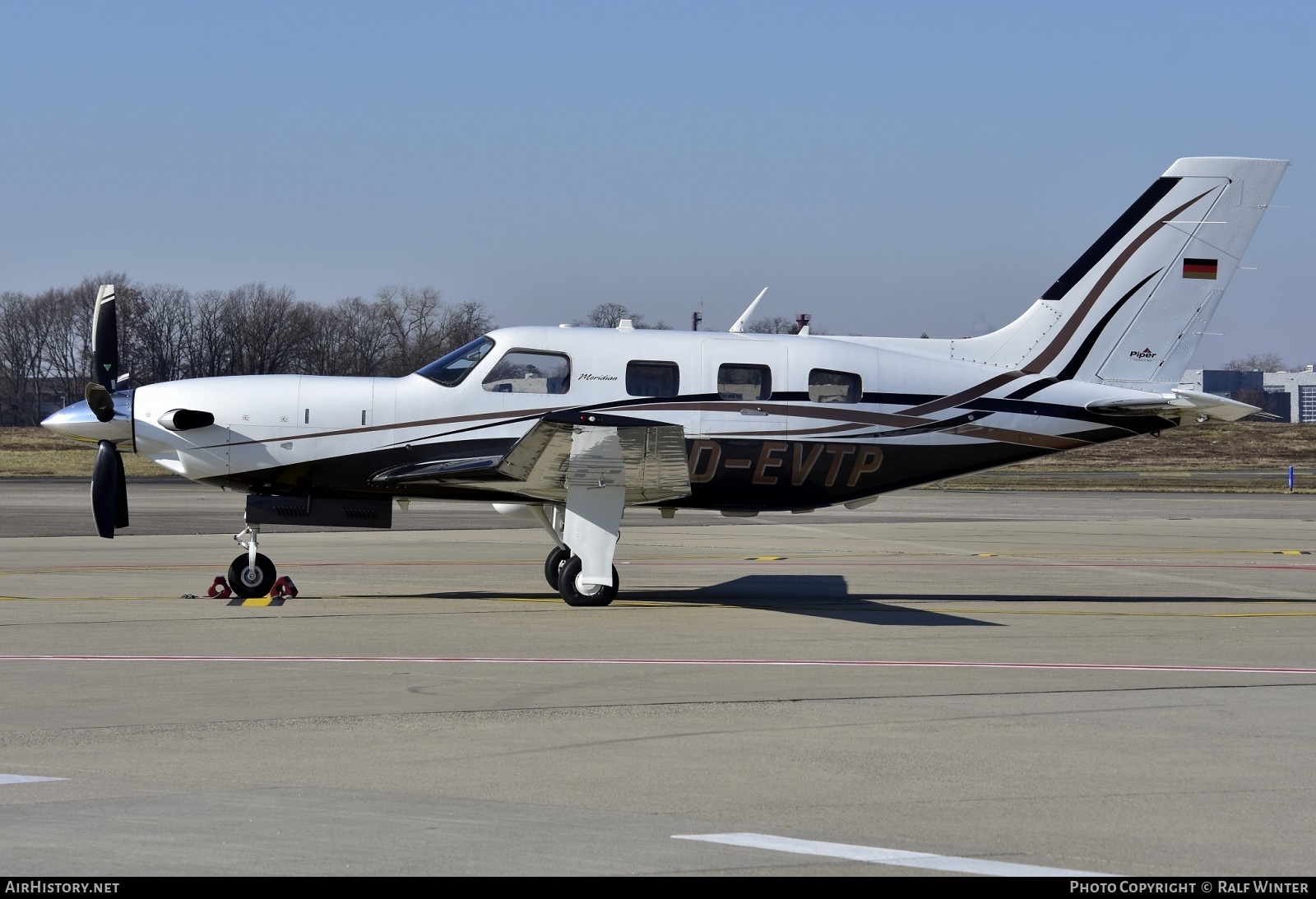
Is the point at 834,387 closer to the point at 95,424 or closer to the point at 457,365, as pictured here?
the point at 457,365

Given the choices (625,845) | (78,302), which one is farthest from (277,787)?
(78,302)

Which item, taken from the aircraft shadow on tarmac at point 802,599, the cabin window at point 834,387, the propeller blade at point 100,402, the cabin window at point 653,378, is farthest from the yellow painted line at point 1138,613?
the propeller blade at point 100,402

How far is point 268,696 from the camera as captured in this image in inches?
342

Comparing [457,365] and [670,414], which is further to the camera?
[457,365]

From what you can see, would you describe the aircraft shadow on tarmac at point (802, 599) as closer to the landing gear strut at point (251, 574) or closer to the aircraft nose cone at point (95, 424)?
the landing gear strut at point (251, 574)

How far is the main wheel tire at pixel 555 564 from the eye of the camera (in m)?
15.6

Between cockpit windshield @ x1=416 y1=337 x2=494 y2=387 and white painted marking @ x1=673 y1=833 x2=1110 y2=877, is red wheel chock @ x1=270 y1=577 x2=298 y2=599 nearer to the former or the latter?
cockpit windshield @ x1=416 y1=337 x2=494 y2=387

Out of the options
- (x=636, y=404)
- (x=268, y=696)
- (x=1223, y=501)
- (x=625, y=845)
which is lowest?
(x=1223, y=501)

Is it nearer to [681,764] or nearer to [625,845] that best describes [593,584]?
[681,764]

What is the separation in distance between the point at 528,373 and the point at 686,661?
518 cm

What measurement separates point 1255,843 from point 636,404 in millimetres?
9931

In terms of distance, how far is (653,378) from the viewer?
48.1 ft

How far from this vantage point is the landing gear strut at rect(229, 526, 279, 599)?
47.4 feet

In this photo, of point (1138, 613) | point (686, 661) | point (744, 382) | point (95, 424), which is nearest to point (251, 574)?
point (95, 424)
